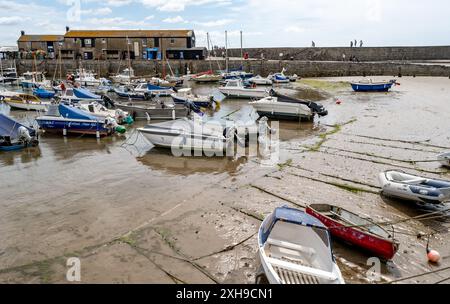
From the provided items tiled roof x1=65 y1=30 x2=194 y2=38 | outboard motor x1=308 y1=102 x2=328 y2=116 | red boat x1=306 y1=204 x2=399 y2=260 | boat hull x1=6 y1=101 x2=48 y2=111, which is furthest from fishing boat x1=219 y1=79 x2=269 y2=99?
tiled roof x1=65 y1=30 x2=194 y2=38

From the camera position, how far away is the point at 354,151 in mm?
16562

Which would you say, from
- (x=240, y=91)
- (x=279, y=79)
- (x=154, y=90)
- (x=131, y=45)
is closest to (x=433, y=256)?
(x=240, y=91)

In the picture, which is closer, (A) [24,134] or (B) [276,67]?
(A) [24,134]

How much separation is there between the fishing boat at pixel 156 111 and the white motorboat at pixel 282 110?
5.53 meters

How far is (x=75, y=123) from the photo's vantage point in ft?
65.3

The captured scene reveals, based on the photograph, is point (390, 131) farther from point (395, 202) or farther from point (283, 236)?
point (283, 236)

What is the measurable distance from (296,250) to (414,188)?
524cm

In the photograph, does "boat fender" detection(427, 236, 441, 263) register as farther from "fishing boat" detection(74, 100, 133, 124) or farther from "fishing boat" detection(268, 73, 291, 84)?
"fishing boat" detection(268, 73, 291, 84)

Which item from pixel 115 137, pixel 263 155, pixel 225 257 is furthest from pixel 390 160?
pixel 115 137

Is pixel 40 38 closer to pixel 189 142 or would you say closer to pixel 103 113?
pixel 103 113

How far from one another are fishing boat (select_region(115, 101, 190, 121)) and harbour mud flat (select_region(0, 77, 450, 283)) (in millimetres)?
4363

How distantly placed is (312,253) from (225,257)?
2.09m

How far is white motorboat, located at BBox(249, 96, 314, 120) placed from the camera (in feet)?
76.1

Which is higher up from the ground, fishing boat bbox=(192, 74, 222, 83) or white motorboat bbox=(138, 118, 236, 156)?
fishing boat bbox=(192, 74, 222, 83)
